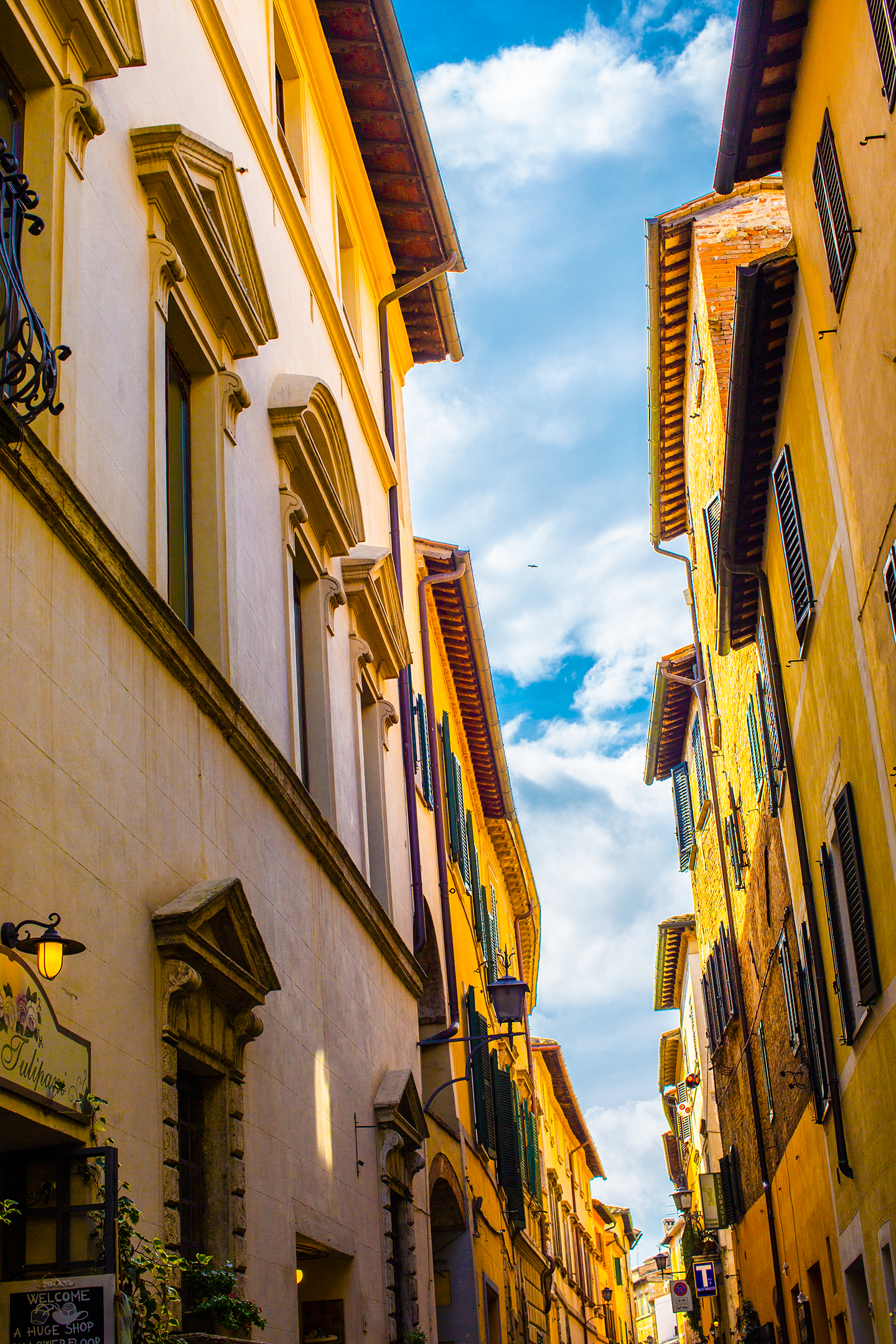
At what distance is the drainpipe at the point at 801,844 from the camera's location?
38.8 feet

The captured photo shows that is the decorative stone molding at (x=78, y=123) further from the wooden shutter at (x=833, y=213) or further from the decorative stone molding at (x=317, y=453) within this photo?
the wooden shutter at (x=833, y=213)

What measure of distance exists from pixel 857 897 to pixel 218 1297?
5.72 meters

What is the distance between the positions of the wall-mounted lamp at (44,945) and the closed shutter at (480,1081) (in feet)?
47.1

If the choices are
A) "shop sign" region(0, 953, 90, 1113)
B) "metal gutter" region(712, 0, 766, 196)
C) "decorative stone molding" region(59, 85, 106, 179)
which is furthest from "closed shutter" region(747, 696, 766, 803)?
"shop sign" region(0, 953, 90, 1113)

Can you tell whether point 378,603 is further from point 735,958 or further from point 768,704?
point 735,958

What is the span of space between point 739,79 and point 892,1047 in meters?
6.97

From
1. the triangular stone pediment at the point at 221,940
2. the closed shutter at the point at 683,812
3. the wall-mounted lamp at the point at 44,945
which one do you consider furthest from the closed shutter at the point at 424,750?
the wall-mounted lamp at the point at 44,945

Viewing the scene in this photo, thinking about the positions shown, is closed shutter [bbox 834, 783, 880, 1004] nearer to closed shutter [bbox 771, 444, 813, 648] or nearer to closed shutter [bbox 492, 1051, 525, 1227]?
closed shutter [bbox 771, 444, 813, 648]

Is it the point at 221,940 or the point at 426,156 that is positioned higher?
the point at 426,156

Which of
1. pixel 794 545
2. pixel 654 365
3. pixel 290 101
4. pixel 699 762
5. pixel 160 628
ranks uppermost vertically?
pixel 654 365

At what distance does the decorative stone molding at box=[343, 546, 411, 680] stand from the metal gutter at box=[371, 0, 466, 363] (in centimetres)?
470

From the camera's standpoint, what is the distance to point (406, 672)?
1647 cm

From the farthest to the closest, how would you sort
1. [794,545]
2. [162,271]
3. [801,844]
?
[801,844]
[794,545]
[162,271]

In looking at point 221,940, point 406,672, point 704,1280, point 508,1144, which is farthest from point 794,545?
point 704,1280
